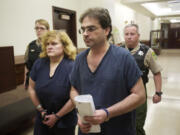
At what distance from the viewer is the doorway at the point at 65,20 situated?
17.6 feet

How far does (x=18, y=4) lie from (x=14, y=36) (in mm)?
697

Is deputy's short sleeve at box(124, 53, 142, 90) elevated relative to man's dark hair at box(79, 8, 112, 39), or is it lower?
lower

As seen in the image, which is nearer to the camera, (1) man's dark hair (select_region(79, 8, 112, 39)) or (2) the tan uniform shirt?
(1) man's dark hair (select_region(79, 8, 112, 39))

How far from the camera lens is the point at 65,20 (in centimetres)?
584

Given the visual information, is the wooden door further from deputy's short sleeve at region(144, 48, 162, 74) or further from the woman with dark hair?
deputy's short sleeve at region(144, 48, 162, 74)


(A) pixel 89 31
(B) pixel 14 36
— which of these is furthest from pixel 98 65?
(B) pixel 14 36

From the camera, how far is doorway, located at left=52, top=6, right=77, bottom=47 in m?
5.35

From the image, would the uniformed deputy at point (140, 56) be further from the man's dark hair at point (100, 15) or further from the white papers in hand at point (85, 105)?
the white papers in hand at point (85, 105)

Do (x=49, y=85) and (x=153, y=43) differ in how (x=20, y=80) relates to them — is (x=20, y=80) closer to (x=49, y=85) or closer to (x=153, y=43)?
(x=49, y=85)

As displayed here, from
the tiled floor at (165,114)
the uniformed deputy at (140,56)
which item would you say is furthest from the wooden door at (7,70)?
the uniformed deputy at (140,56)

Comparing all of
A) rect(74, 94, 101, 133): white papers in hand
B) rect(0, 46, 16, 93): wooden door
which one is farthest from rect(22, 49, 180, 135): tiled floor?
rect(74, 94, 101, 133): white papers in hand

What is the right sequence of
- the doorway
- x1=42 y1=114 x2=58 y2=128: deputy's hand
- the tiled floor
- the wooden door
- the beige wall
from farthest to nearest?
the doorway
the beige wall
the wooden door
the tiled floor
x1=42 y1=114 x2=58 y2=128: deputy's hand

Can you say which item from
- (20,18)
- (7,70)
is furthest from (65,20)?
(7,70)

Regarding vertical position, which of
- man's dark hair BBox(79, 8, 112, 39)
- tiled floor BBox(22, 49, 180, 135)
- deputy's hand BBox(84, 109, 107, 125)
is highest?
man's dark hair BBox(79, 8, 112, 39)
